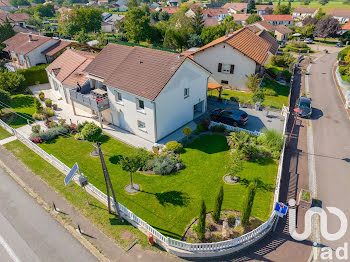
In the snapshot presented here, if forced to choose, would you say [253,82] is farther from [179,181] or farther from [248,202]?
[248,202]

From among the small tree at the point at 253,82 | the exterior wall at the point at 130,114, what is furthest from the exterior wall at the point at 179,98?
the small tree at the point at 253,82

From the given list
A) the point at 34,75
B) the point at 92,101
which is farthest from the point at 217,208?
the point at 34,75

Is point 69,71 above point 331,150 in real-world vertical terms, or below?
above

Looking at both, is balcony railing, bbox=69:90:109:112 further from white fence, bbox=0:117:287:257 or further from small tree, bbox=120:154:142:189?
white fence, bbox=0:117:287:257

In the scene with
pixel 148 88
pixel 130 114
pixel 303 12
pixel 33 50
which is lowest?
pixel 303 12

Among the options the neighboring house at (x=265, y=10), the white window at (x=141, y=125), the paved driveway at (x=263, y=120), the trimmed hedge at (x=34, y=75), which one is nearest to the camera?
the white window at (x=141, y=125)

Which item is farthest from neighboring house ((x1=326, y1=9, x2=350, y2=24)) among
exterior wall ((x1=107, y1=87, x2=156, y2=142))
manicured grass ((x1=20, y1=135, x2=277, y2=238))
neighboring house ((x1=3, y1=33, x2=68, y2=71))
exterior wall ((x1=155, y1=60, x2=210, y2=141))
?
exterior wall ((x1=107, y1=87, x2=156, y2=142))

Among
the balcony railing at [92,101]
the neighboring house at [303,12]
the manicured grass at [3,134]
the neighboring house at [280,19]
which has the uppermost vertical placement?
the balcony railing at [92,101]

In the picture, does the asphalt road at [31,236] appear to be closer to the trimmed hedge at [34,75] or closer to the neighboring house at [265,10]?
the trimmed hedge at [34,75]
